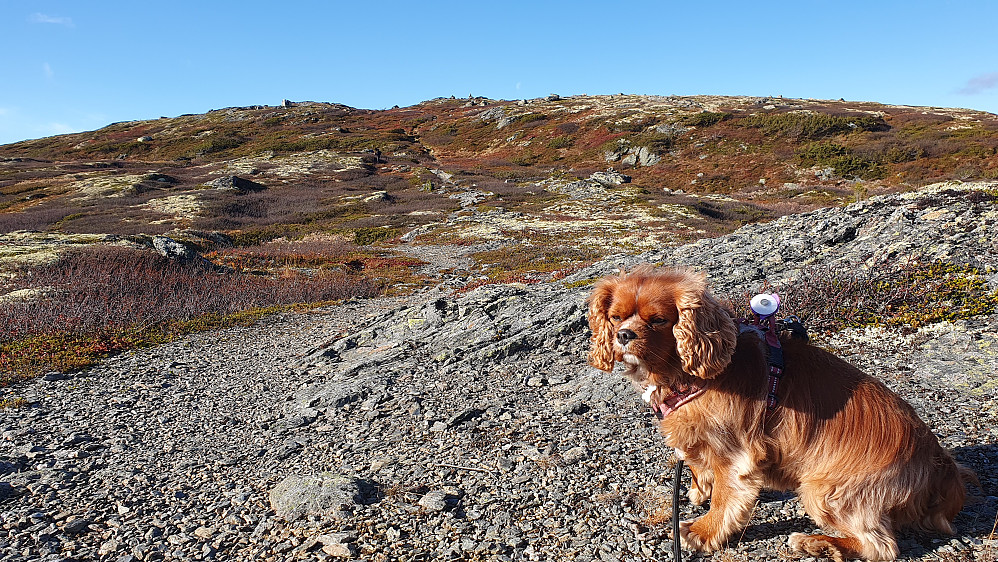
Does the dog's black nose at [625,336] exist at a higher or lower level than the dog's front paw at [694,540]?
higher

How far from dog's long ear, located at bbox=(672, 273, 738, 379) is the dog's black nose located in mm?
253

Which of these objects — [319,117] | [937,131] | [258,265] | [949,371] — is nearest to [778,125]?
[937,131]

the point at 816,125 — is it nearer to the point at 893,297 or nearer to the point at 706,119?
the point at 706,119

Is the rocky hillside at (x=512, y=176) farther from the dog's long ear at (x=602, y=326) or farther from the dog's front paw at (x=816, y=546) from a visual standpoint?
the dog's front paw at (x=816, y=546)

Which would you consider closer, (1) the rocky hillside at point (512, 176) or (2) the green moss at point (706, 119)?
(1) the rocky hillside at point (512, 176)

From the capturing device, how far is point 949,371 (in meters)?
5.92

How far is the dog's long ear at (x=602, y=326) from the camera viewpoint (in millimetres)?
3469

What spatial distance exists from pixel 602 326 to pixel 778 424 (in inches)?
50.2

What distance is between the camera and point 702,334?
312cm

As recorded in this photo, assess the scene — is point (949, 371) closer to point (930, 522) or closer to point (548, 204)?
point (930, 522)

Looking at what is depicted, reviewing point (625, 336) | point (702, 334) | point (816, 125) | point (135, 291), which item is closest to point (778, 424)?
point (702, 334)

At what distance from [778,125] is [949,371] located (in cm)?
6881

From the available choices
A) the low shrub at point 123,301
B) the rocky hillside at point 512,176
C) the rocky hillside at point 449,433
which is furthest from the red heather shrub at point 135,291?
the rocky hillside at point 512,176

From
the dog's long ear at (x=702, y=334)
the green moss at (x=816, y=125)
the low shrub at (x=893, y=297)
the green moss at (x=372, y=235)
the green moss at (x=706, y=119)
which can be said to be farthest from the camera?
the green moss at (x=706, y=119)
